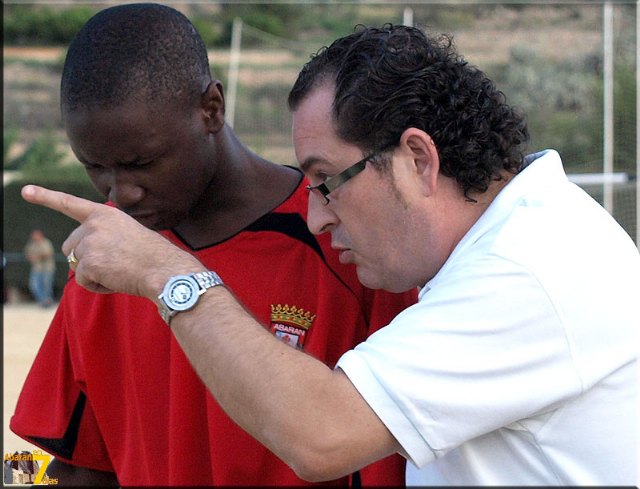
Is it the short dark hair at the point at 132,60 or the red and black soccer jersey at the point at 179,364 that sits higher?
the short dark hair at the point at 132,60

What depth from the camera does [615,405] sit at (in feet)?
7.11

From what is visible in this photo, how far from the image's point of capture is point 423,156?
2.43 m

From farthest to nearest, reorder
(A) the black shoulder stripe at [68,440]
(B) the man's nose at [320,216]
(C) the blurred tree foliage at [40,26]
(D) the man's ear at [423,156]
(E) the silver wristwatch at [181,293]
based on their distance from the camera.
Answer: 1. (C) the blurred tree foliage at [40,26]
2. (A) the black shoulder stripe at [68,440]
3. (B) the man's nose at [320,216]
4. (D) the man's ear at [423,156]
5. (E) the silver wristwatch at [181,293]

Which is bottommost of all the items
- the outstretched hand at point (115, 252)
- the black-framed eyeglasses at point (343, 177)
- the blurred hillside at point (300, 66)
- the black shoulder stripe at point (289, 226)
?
the blurred hillside at point (300, 66)

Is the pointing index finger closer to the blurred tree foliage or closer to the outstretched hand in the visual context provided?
the outstretched hand

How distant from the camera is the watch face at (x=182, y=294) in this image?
2.24 m

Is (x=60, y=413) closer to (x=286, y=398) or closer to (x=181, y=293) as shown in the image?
(x=181, y=293)

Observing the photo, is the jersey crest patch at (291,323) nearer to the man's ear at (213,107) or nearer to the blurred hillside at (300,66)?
the man's ear at (213,107)

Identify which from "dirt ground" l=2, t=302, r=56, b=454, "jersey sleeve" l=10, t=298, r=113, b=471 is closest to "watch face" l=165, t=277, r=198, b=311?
"jersey sleeve" l=10, t=298, r=113, b=471

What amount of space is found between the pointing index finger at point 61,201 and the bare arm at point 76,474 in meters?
1.10

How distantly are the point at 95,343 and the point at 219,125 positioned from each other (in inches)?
31.6

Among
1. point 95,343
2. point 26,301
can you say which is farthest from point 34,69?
point 95,343

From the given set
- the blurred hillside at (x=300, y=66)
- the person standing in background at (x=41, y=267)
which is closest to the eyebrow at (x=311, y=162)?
the blurred hillside at (x=300, y=66)

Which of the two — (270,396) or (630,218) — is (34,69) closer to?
(630,218)
